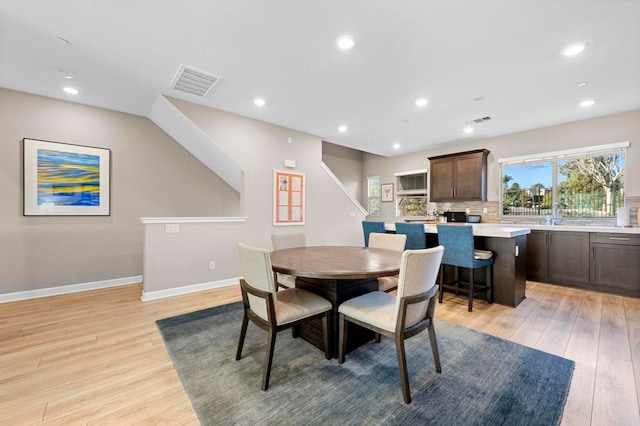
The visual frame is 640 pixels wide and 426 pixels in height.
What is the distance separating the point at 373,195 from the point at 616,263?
4810mm

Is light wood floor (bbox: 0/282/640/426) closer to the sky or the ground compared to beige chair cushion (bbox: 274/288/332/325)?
closer to the ground

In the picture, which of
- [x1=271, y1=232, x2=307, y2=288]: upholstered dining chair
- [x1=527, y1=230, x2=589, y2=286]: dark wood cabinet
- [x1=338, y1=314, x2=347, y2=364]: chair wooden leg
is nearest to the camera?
[x1=338, y1=314, x2=347, y2=364]: chair wooden leg

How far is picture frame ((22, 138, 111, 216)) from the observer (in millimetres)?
3453

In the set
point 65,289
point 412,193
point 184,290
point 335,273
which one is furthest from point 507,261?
point 65,289

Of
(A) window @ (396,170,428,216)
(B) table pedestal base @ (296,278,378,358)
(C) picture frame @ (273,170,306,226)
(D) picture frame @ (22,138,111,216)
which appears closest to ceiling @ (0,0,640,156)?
(D) picture frame @ (22,138,111,216)

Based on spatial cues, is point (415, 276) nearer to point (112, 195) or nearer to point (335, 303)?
point (335, 303)

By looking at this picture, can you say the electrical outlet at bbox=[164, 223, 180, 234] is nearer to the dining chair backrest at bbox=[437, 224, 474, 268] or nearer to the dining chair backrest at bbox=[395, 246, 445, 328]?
the dining chair backrest at bbox=[395, 246, 445, 328]

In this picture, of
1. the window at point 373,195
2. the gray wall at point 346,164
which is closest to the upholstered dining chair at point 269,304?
the gray wall at point 346,164

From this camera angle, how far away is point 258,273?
5.64 ft

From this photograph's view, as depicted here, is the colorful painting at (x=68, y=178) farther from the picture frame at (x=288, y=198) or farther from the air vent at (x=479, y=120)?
the air vent at (x=479, y=120)

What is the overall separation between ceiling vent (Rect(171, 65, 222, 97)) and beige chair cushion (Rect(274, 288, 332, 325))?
254 cm

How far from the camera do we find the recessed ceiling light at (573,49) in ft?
7.78

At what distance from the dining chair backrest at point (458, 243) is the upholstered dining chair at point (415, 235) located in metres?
0.24

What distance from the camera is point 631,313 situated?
2914 mm
